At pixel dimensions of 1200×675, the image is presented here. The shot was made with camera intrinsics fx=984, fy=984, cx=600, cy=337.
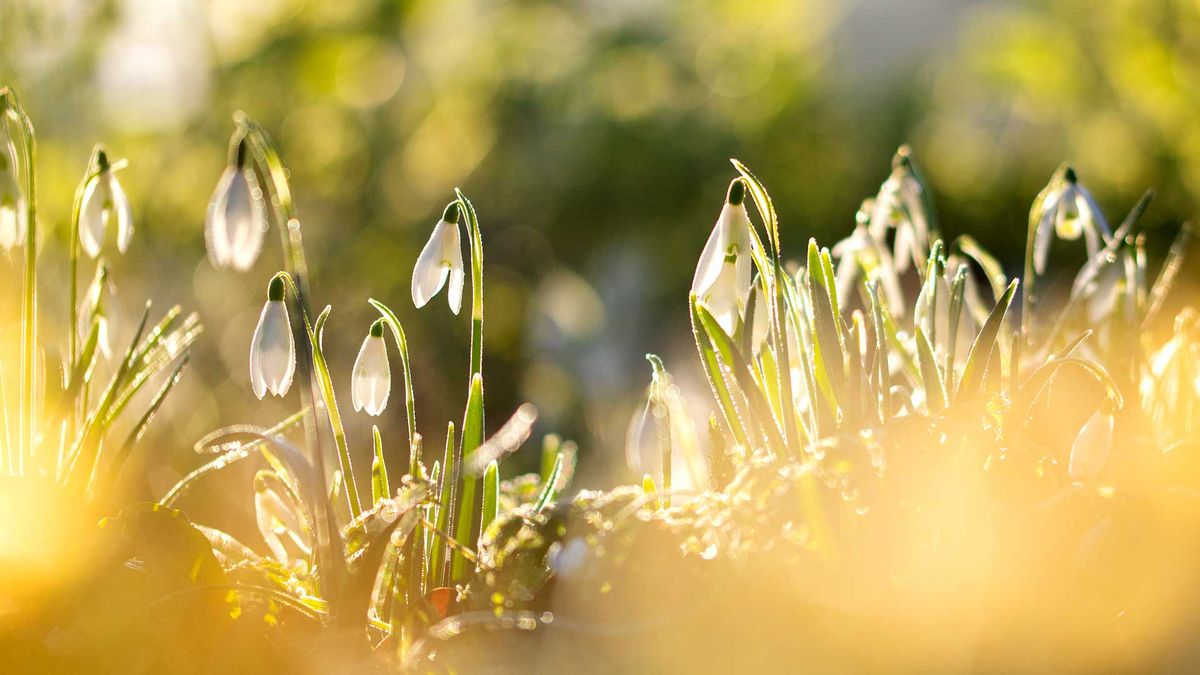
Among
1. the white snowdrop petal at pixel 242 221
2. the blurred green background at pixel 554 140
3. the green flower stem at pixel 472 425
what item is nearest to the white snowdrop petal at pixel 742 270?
the green flower stem at pixel 472 425

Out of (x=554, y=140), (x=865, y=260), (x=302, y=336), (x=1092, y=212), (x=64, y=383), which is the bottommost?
(x=64, y=383)

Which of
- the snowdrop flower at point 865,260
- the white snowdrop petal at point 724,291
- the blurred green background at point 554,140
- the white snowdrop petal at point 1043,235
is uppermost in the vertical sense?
the blurred green background at point 554,140

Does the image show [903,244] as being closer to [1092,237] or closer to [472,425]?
[1092,237]

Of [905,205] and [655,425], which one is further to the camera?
[905,205]

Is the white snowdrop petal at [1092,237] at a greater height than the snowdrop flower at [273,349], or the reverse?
the white snowdrop petal at [1092,237]

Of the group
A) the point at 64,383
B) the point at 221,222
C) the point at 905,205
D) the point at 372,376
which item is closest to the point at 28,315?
the point at 64,383

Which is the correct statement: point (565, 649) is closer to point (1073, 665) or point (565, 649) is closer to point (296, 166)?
point (1073, 665)

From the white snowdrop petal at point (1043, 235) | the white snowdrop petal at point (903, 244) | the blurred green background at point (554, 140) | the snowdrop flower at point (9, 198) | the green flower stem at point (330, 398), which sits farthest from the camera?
the blurred green background at point (554, 140)

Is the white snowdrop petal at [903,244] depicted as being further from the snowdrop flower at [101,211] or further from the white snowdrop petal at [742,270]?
the snowdrop flower at [101,211]
